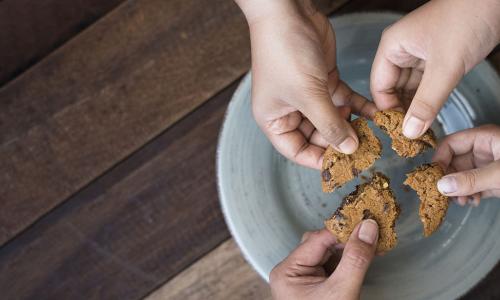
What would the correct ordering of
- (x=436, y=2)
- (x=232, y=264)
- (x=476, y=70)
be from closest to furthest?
(x=436, y=2) < (x=476, y=70) < (x=232, y=264)

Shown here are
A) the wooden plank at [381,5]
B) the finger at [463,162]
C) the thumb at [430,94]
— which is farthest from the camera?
the wooden plank at [381,5]

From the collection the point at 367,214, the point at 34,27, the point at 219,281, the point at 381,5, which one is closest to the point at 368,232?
the point at 367,214

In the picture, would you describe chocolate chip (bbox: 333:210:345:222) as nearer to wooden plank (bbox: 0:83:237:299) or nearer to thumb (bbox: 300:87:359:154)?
thumb (bbox: 300:87:359:154)

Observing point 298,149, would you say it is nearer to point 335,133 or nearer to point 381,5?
point 335,133

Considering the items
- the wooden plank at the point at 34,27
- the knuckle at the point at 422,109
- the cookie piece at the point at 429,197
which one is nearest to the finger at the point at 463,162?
the cookie piece at the point at 429,197

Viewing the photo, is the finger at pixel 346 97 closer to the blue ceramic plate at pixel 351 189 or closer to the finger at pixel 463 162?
the blue ceramic plate at pixel 351 189

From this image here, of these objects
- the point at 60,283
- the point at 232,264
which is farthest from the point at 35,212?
the point at 232,264

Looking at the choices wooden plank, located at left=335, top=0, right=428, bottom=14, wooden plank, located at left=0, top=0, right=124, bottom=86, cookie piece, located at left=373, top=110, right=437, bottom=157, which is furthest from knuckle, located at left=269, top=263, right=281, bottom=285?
wooden plank, located at left=0, top=0, right=124, bottom=86

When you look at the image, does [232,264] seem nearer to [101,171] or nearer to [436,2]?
[101,171]
